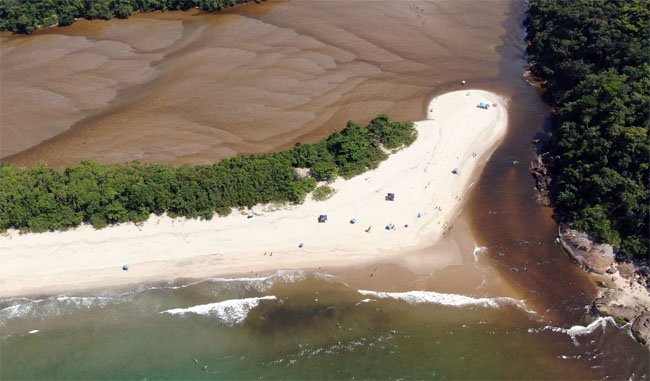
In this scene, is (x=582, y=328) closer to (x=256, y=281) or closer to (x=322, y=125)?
(x=256, y=281)

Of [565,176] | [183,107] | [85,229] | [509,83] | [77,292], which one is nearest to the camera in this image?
[77,292]

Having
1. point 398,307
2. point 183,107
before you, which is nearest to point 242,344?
point 398,307

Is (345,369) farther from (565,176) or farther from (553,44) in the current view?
(553,44)

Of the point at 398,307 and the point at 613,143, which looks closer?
the point at 398,307

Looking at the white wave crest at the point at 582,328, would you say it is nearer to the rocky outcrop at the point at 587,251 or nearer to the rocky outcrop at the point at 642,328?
the rocky outcrop at the point at 642,328

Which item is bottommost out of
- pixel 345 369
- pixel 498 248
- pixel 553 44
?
pixel 345 369

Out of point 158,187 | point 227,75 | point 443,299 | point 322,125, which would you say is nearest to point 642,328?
point 443,299

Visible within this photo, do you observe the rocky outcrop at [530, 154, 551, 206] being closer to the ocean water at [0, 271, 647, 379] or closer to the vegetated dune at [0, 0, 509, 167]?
the ocean water at [0, 271, 647, 379]
